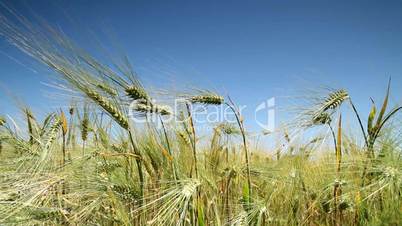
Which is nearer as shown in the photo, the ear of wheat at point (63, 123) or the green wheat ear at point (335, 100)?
the green wheat ear at point (335, 100)

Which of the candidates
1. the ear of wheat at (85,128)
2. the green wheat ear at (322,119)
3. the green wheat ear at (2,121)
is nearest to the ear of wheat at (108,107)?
the ear of wheat at (85,128)

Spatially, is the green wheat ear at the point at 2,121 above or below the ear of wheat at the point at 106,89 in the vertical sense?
below

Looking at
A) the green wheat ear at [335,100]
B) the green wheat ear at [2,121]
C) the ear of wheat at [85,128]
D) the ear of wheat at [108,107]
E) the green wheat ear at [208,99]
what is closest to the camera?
the ear of wheat at [108,107]

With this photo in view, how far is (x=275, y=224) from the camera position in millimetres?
2396

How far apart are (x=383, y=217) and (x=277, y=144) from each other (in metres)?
0.73

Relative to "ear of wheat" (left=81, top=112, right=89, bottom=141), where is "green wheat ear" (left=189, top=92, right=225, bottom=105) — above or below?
above

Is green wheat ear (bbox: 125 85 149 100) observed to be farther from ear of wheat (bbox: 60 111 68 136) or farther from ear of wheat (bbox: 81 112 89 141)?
ear of wheat (bbox: 81 112 89 141)

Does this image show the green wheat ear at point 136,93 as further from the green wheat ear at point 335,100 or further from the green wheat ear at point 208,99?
the green wheat ear at point 335,100

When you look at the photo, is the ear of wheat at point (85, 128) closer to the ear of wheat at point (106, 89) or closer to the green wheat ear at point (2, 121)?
the green wheat ear at point (2, 121)

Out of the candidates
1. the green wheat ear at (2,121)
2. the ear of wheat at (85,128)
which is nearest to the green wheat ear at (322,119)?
the ear of wheat at (85,128)

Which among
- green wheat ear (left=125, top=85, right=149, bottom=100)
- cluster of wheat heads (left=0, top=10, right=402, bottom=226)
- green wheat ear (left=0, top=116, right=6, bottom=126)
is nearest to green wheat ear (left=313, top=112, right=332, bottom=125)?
cluster of wheat heads (left=0, top=10, right=402, bottom=226)

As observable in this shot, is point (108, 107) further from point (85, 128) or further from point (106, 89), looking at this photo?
point (85, 128)

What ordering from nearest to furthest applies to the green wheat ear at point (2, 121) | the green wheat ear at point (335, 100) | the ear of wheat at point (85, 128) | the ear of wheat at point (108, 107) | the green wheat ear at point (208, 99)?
1. the ear of wheat at point (108, 107)
2. the green wheat ear at point (335, 100)
3. the green wheat ear at point (208, 99)
4. the ear of wheat at point (85, 128)
5. the green wheat ear at point (2, 121)

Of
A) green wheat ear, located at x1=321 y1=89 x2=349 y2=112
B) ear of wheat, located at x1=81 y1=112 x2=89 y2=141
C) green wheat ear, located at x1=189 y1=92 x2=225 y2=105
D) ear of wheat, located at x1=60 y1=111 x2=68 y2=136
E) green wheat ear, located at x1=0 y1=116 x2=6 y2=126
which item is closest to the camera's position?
green wheat ear, located at x1=321 y1=89 x2=349 y2=112
